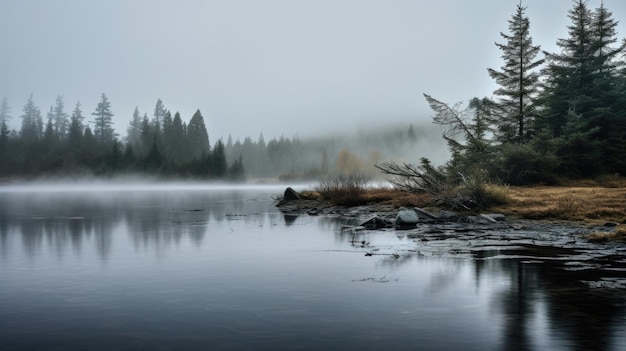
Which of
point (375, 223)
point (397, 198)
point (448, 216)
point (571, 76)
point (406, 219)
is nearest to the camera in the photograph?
point (406, 219)

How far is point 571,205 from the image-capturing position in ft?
74.6

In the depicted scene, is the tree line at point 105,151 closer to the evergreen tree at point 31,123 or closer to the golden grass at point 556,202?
the evergreen tree at point 31,123

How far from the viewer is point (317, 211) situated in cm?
3262

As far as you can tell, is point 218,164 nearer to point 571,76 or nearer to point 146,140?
point 146,140

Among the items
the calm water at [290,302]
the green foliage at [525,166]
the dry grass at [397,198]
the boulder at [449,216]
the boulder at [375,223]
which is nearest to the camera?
the calm water at [290,302]

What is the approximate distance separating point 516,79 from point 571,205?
23.8 m

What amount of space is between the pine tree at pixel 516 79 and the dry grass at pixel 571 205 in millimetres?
14928

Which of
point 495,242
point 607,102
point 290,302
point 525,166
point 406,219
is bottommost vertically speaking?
point 290,302

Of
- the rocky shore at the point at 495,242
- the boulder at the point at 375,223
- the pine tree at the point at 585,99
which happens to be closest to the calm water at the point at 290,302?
the rocky shore at the point at 495,242

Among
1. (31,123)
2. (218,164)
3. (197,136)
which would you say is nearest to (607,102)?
(218,164)

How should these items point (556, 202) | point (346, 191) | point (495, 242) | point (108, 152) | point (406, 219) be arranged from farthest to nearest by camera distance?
point (108, 152)
point (346, 191)
point (556, 202)
point (406, 219)
point (495, 242)

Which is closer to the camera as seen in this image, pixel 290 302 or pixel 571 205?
pixel 290 302

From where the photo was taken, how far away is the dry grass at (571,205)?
21.0m

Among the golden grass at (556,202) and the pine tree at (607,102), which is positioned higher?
the pine tree at (607,102)
